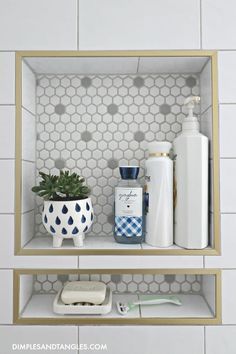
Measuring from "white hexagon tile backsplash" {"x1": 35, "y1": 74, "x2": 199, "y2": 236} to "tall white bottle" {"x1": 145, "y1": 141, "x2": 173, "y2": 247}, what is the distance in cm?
14

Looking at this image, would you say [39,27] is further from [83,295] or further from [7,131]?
[83,295]

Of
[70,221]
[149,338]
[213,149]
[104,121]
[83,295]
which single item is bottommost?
[149,338]

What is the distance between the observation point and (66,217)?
75cm

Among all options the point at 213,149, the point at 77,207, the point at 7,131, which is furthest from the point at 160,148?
the point at 7,131

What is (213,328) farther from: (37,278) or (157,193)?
(37,278)

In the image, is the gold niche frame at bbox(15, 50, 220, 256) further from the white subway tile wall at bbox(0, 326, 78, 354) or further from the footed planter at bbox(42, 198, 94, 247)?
the white subway tile wall at bbox(0, 326, 78, 354)

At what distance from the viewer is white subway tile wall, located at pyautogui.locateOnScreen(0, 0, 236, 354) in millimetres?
755

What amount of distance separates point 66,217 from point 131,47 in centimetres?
46

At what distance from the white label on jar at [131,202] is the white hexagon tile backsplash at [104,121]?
0.44 feet

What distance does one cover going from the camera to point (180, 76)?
925 millimetres

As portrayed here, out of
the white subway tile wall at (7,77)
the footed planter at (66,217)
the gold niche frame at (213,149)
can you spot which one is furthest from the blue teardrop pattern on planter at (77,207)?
the white subway tile wall at (7,77)

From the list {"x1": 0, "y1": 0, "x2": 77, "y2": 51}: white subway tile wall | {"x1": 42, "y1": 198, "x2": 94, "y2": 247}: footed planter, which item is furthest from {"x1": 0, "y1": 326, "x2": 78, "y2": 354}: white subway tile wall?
{"x1": 0, "y1": 0, "x2": 77, "y2": 51}: white subway tile wall

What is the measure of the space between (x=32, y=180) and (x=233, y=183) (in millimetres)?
563

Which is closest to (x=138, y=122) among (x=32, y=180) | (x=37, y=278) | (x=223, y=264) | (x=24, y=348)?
(x=32, y=180)
